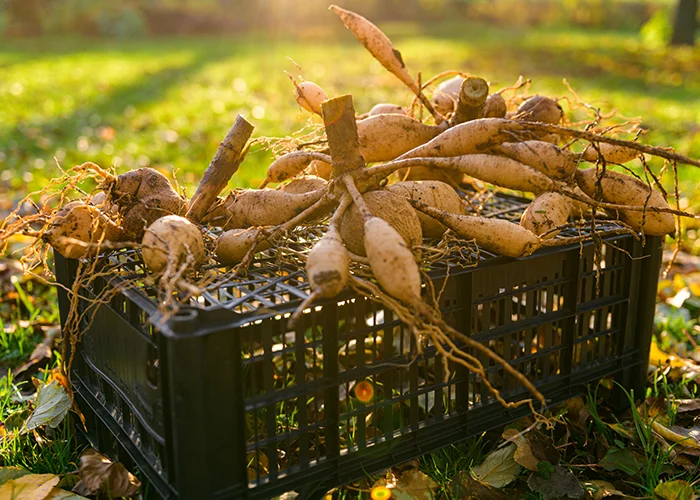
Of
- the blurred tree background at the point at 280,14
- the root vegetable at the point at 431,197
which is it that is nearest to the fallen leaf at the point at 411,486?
the root vegetable at the point at 431,197

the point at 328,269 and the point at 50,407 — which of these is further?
the point at 50,407

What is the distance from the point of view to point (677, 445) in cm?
184

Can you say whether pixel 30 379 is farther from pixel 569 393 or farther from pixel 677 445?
pixel 677 445

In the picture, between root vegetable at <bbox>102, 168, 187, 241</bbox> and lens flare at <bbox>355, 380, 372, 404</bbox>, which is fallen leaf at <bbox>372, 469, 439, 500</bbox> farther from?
root vegetable at <bbox>102, 168, 187, 241</bbox>

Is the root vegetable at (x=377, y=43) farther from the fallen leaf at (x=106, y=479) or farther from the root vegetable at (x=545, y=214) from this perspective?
the fallen leaf at (x=106, y=479)

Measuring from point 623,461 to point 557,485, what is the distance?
0.23 meters

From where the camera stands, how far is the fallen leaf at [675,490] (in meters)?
1.59

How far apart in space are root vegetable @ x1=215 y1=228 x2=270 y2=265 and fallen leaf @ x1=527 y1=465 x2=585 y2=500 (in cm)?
89

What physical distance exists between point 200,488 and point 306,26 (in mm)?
26064

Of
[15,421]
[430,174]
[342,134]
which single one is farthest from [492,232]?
[15,421]

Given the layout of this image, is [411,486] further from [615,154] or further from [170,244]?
[615,154]

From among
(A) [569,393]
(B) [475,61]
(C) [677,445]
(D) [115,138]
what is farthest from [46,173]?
(B) [475,61]

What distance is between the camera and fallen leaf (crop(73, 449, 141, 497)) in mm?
1625

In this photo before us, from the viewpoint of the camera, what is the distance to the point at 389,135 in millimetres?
2043
